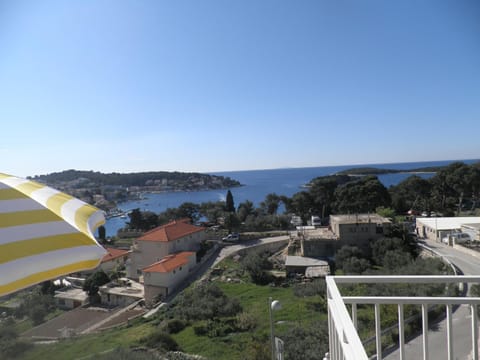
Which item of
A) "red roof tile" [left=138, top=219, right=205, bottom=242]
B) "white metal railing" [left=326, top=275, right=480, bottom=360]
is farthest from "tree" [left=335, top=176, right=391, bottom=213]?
"white metal railing" [left=326, top=275, right=480, bottom=360]

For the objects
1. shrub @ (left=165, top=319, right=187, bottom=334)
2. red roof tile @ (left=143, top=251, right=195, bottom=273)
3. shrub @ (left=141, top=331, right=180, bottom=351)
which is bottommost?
shrub @ (left=165, top=319, right=187, bottom=334)

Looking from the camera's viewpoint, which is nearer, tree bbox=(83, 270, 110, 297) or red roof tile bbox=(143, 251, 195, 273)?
tree bbox=(83, 270, 110, 297)

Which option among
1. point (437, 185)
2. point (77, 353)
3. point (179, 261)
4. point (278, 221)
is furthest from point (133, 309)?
point (437, 185)

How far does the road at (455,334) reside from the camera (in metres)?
4.43

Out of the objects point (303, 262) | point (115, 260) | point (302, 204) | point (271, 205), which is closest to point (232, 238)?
point (303, 262)

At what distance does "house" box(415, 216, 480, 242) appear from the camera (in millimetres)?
23797

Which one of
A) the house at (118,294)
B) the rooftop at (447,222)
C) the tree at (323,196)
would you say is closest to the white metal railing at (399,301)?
the house at (118,294)

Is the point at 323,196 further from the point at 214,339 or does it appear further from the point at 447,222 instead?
the point at 214,339

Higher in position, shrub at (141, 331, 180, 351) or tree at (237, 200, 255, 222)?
tree at (237, 200, 255, 222)

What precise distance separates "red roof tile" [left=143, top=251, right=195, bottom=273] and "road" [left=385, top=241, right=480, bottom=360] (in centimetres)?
1697

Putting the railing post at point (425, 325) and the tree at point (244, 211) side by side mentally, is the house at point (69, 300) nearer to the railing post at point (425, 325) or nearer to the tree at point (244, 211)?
the tree at point (244, 211)

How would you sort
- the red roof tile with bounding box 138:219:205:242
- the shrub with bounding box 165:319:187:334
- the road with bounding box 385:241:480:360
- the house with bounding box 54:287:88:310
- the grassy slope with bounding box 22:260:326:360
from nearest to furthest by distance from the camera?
1. the road with bounding box 385:241:480:360
2. the grassy slope with bounding box 22:260:326:360
3. the shrub with bounding box 165:319:187:334
4. the house with bounding box 54:287:88:310
5. the red roof tile with bounding box 138:219:205:242

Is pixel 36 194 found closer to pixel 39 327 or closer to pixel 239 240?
pixel 39 327

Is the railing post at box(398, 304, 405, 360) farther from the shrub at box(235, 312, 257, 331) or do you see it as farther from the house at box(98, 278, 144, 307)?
the house at box(98, 278, 144, 307)
